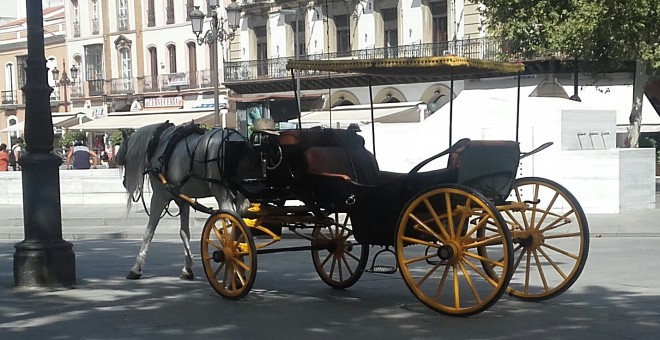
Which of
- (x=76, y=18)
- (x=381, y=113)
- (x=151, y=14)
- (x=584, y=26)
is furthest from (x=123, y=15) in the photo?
(x=584, y=26)

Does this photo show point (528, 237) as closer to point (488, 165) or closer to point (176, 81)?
point (488, 165)

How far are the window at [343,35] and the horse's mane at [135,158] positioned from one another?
107 feet

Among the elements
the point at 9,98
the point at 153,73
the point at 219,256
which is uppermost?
the point at 153,73

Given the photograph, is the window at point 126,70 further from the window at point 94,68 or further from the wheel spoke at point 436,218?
the wheel spoke at point 436,218

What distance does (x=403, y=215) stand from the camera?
28.1ft

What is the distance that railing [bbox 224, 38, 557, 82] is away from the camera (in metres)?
37.9

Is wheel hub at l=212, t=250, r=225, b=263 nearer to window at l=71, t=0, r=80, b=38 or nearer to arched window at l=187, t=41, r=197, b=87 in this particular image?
arched window at l=187, t=41, r=197, b=87

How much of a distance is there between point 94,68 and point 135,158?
158 feet

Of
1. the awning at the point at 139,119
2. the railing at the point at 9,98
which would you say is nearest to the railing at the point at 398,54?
the awning at the point at 139,119

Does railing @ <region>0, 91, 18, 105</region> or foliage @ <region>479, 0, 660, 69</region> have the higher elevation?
foliage @ <region>479, 0, 660, 69</region>

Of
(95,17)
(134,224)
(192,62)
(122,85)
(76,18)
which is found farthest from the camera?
(76,18)

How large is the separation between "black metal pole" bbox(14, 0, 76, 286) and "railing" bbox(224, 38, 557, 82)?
22.6 metres

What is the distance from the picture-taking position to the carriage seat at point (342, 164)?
956 centimetres

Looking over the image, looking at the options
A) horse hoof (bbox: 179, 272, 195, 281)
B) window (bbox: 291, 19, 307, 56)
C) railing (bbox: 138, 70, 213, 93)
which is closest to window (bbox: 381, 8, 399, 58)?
window (bbox: 291, 19, 307, 56)
